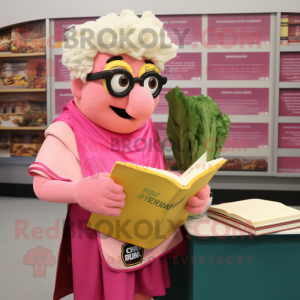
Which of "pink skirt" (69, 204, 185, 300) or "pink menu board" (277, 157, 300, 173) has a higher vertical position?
"pink menu board" (277, 157, 300, 173)

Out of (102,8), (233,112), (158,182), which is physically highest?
(102,8)

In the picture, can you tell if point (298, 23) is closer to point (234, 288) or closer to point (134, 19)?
point (134, 19)

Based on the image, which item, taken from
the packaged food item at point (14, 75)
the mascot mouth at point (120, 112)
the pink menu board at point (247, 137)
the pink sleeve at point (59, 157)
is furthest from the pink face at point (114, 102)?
the packaged food item at point (14, 75)

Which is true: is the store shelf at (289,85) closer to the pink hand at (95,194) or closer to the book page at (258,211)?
the book page at (258,211)

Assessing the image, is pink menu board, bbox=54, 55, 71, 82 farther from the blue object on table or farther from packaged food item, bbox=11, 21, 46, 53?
the blue object on table

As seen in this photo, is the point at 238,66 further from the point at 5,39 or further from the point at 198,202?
the point at 5,39

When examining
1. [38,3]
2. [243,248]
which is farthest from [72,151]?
[38,3]

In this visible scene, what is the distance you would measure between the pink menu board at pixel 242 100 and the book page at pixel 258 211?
2.12m

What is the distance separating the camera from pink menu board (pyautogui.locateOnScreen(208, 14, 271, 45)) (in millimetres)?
3027

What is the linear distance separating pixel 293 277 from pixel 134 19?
38.7 inches

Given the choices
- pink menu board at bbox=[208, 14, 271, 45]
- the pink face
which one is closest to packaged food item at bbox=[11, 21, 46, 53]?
pink menu board at bbox=[208, 14, 271, 45]

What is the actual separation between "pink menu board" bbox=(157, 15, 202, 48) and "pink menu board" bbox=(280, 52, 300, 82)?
88 centimetres

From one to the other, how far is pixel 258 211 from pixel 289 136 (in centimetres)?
237

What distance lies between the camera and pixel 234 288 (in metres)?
0.95
